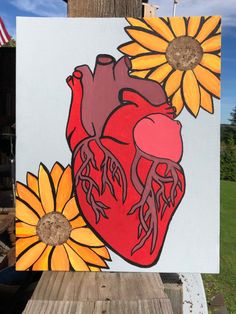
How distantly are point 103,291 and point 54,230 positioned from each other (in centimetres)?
20

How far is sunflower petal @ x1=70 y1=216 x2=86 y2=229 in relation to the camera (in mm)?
1038

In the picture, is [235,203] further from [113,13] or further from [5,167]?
[113,13]

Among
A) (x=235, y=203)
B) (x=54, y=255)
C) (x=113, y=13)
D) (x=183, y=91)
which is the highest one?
(x=113, y=13)

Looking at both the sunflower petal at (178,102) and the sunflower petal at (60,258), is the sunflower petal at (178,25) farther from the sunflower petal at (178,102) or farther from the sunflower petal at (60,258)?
the sunflower petal at (60,258)

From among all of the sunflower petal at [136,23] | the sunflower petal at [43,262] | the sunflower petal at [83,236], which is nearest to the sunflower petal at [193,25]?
the sunflower petal at [136,23]

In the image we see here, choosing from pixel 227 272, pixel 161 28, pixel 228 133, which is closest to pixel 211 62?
pixel 161 28

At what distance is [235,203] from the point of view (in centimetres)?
830

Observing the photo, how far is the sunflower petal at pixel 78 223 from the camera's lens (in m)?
1.04

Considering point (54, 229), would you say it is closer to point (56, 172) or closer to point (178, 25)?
point (56, 172)

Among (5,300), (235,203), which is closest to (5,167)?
(5,300)

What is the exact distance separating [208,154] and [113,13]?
1.53ft

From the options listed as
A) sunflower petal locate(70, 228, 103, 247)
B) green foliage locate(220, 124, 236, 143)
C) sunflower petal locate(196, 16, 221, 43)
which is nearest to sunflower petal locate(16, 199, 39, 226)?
sunflower petal locate(70, 228, 103, 247)

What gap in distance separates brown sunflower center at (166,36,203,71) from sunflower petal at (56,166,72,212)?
0.39 meters

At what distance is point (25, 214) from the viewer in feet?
3.43
